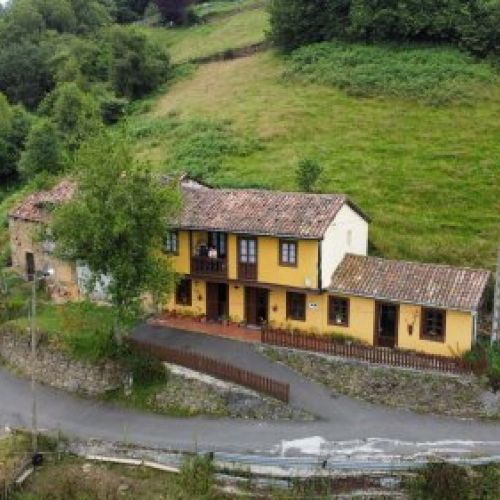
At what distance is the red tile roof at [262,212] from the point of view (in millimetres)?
37594

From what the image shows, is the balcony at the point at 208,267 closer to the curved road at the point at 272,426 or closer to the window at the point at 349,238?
the curved road at the point at 272,426

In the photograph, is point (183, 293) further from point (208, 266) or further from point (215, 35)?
point (215, 35)

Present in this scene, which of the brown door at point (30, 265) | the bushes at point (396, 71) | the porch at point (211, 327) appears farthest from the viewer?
the bushes at point (396, 71)

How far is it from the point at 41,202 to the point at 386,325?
19787mm

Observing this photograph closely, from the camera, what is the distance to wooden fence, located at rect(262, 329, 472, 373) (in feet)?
114

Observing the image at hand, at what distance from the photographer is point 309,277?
37.6m

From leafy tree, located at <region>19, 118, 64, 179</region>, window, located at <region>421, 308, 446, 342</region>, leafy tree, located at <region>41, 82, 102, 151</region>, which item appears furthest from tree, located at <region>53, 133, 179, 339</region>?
leafy tree, located at <region>41, 82, 102, 151</region>

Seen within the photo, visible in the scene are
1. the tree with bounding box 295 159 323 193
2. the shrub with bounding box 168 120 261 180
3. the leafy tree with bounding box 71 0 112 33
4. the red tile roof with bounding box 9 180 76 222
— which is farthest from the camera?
the leafy tree with bounding box 71 0 112 33

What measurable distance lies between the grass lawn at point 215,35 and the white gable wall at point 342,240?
1603 inches

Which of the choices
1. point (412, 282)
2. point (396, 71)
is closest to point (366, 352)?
point (412, 282)

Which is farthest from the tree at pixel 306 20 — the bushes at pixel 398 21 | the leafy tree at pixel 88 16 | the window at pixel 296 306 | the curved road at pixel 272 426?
the curved road at pixel 272 426

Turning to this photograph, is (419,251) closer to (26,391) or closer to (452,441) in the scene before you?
(452,441)

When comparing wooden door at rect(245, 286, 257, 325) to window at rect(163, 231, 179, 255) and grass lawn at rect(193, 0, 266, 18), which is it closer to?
window at rect(163, 231, 179, 255)

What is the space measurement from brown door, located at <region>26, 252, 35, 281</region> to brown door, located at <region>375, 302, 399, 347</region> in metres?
20.1
